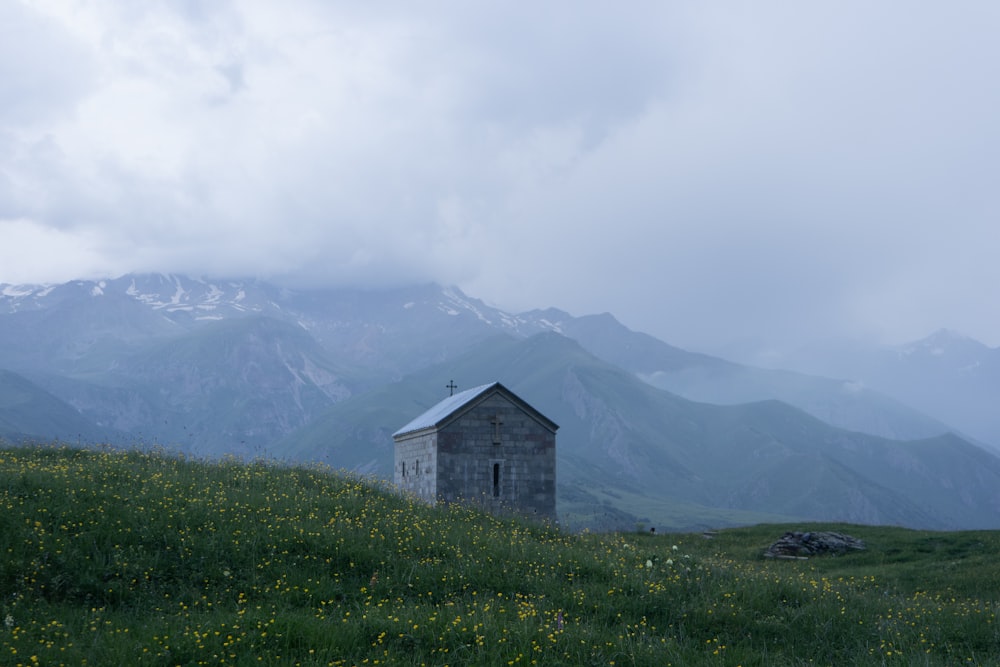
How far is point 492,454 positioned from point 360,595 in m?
29.0

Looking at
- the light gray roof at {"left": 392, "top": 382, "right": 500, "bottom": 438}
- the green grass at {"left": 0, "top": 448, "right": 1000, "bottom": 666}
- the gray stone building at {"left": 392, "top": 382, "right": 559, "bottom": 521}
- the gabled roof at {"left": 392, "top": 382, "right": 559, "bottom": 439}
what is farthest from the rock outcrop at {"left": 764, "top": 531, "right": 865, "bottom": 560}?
the light gray roof at {"left": 392, "top": 382, "right": 500, "bottom": 438}

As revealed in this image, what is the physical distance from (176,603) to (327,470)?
1578cm

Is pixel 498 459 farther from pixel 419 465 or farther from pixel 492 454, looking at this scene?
pixel 419 465

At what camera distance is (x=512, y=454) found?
47.2 m

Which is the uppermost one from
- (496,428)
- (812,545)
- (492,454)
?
(496,428)

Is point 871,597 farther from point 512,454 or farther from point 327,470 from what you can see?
point 512,454

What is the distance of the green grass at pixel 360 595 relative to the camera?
47.9ft

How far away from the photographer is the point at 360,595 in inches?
711

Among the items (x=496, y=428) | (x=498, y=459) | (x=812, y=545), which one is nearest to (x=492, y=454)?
(x=498, y=459)

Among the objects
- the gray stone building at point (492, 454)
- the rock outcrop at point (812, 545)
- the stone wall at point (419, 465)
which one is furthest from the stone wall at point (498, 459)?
the rock outcrop at point (812, 545)

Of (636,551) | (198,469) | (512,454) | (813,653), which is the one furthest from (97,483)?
(512,454)

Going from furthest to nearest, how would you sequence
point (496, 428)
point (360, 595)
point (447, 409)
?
1. point (447, 409)
2. point (496, 428)
3. point (360, 595)

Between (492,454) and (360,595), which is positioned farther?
(492,454)

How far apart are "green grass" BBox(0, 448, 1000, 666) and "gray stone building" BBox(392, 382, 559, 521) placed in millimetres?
19984
